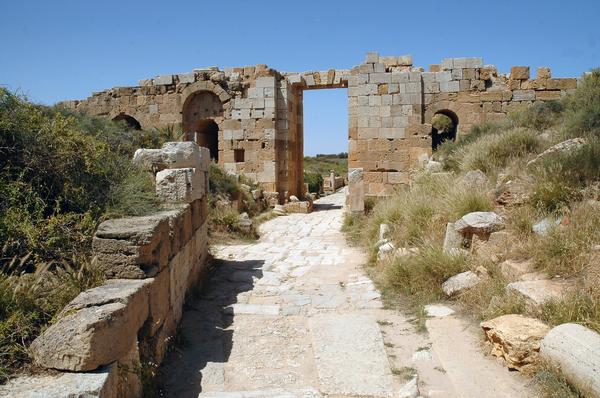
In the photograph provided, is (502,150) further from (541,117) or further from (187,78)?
(187,78)

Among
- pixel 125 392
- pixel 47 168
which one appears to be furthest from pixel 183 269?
pixel 125 392

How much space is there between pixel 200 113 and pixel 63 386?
13528 mm

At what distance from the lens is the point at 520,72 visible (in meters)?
12.5

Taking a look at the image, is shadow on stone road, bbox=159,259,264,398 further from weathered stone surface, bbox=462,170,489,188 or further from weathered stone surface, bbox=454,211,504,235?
weathered stone surface, bbox=462,170,489,188

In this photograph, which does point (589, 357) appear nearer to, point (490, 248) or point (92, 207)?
point (490, 248)

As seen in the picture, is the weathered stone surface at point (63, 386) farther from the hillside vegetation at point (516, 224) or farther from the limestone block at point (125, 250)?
the hillside vegetation at point (516, 224)

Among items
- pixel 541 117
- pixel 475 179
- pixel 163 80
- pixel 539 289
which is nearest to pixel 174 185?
pixel 539 289

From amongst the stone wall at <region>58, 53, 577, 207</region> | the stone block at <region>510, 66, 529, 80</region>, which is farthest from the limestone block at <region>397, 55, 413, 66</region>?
the stone block at <region>510, 66, 529, 80</region>

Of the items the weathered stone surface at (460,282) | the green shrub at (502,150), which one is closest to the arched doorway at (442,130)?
the green shrub at (502,150)

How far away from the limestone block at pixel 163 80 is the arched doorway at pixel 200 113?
3.06 ft

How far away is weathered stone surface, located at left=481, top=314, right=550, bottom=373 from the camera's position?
3.46 meters

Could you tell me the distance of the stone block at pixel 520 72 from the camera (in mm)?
12438

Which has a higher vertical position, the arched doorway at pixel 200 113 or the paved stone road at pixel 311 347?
the arched doorway at pixel 200 113

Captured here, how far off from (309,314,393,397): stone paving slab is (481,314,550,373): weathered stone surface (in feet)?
3.00
